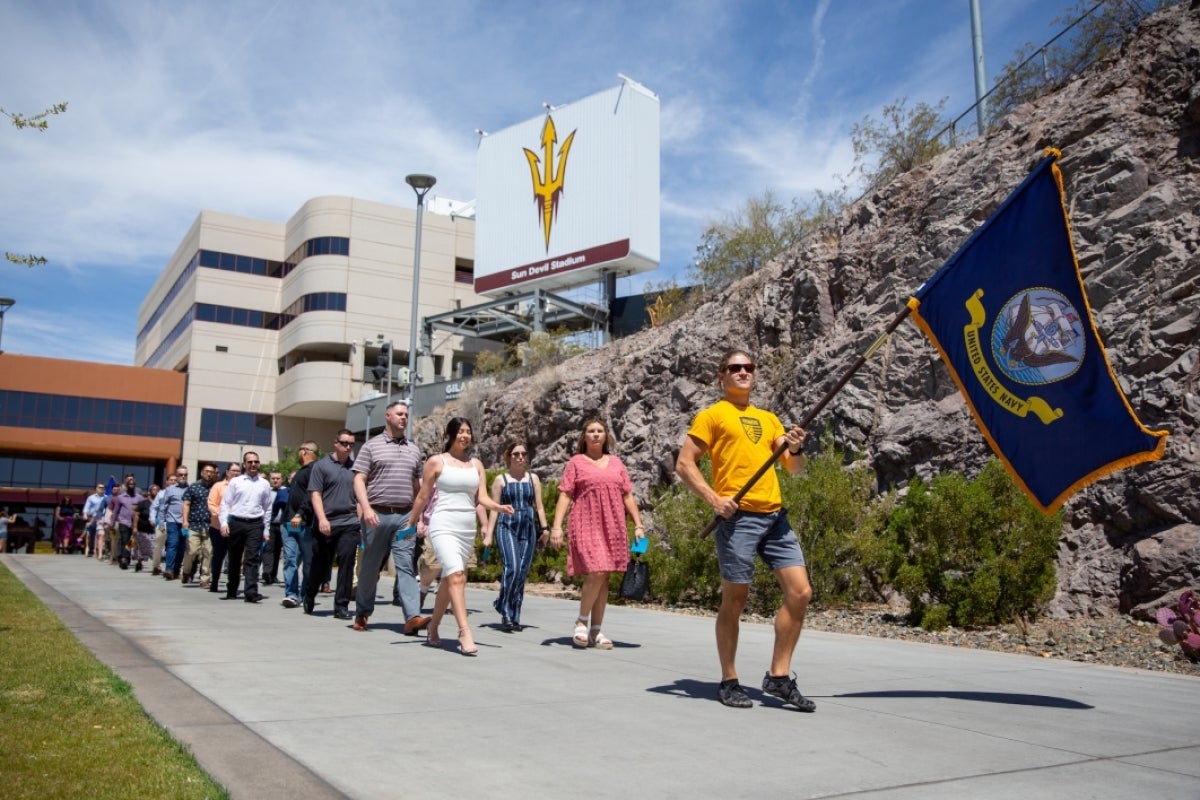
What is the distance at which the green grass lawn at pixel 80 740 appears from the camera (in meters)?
3.49

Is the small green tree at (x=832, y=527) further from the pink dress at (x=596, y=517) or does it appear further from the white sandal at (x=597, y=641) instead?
the white sandal at (x=597, y=641)

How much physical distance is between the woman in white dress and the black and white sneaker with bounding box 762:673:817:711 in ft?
9.35

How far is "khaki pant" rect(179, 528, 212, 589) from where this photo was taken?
15.3m

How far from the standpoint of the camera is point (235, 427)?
58125 mm

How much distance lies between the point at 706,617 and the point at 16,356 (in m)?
55.3

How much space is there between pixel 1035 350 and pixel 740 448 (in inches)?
75.0

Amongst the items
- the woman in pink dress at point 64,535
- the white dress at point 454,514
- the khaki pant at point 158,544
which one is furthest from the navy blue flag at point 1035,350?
the woman in pink dress at point 64,535

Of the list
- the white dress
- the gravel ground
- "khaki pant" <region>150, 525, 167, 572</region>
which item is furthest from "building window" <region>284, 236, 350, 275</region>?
the white dress

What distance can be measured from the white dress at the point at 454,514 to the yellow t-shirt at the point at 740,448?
2789mm

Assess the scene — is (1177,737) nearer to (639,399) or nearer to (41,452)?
(639,399)

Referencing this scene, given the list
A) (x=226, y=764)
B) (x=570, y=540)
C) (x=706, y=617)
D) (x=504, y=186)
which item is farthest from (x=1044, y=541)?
(x=504, y=186)

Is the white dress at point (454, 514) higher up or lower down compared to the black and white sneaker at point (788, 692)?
higher up

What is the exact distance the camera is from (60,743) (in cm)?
410

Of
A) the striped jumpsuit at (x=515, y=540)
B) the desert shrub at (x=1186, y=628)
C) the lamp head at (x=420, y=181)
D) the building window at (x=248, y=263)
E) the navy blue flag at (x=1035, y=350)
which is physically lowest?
the desert shrub at (x=1186, y=628)
